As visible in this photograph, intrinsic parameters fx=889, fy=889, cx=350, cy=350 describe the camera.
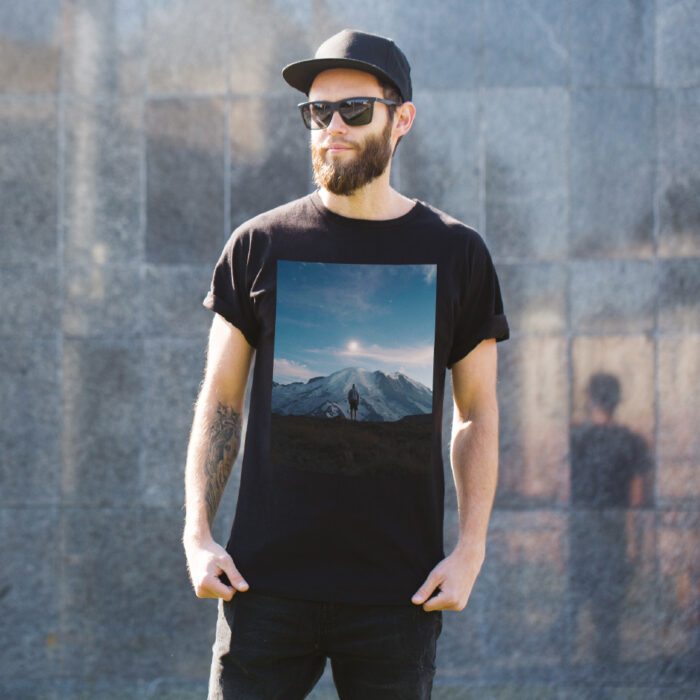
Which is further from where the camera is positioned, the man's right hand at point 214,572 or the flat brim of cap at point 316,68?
the flat brim of cap at point 316,68

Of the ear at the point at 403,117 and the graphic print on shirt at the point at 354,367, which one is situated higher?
the ear at the point at 403,117

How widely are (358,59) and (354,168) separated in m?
0.28

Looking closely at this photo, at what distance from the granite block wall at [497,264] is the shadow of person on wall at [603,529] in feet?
0.04

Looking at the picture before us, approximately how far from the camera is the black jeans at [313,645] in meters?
2.19

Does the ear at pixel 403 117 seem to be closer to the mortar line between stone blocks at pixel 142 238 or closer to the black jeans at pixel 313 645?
the black jeans at pixel 313 645

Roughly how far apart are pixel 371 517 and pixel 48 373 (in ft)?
11.0

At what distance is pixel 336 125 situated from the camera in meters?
2.30

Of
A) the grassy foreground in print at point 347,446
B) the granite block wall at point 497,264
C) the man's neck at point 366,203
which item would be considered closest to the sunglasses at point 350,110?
the man's neck at point 366,203

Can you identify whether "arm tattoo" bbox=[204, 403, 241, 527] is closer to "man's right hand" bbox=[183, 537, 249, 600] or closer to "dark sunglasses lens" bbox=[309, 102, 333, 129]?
"man's right hand" bbox=[183, 537, 249, 600]

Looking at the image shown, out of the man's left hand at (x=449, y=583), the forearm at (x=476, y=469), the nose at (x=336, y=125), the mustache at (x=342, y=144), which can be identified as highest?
the nose at (x=336, y=125)

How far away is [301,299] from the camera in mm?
2320

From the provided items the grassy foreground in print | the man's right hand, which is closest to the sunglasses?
the grassy foreground in print

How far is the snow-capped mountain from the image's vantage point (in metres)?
2.29

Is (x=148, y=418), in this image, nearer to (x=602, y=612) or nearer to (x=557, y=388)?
(x=557, y=388)
